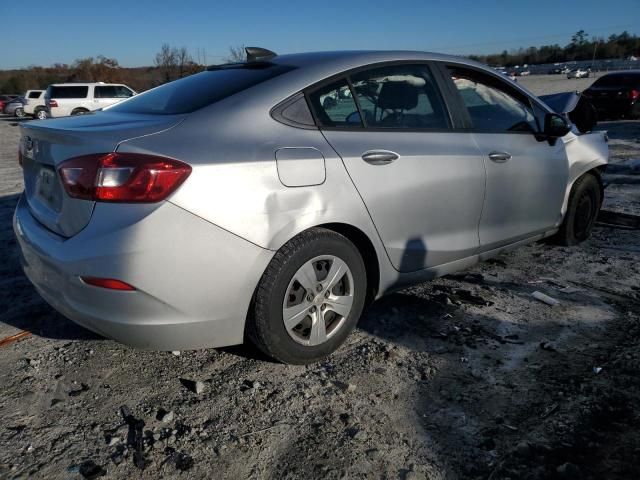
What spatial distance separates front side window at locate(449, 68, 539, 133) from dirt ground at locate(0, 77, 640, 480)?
3.93 feet

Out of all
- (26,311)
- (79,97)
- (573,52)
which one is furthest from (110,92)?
(573,52)

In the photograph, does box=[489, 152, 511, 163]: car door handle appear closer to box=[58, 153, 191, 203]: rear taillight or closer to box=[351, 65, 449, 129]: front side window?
box=[351, 65, 449, 129]: front side window

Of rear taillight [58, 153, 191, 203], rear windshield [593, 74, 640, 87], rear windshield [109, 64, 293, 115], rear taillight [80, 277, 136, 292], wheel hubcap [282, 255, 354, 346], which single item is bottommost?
wheel hubcap [282, 255, 354, 346]

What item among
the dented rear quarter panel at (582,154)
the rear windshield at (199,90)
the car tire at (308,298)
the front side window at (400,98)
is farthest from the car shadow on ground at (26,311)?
the dented rear quarter panel at (582,154)

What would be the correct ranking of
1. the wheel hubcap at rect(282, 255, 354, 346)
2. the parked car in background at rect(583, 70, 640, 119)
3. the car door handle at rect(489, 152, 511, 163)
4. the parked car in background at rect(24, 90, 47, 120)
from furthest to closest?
1. the parked car in background at rect(24, 90, 47, 120)
2. the parked car in background at rect(583, 70, 640, 119)
3. the car door handle at rect(489, 152, 511, 163)
4. the wheel hubcap at rect(282, 255, 354, 346)

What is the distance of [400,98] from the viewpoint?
10.7 ft

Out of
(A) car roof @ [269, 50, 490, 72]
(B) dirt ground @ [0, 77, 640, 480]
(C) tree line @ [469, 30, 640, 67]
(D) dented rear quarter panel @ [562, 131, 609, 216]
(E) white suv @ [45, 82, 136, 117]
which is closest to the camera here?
(B) dirt ground @ [0, 77, 640, 480]

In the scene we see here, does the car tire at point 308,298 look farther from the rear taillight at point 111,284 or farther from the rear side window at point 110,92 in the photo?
the rear side window at point 110,92

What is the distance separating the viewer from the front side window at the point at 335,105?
277 cm

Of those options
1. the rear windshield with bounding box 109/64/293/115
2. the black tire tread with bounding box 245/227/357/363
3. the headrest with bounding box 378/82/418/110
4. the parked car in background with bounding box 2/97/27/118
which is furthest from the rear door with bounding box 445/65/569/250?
the parked car in background with bounding box 2/97/27/118

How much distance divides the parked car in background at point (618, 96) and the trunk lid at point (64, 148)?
1780 cm

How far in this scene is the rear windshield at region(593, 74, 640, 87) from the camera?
17.1 m

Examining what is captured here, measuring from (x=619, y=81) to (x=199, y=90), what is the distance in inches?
726

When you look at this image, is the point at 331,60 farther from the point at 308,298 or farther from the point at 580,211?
the point at 580,211
